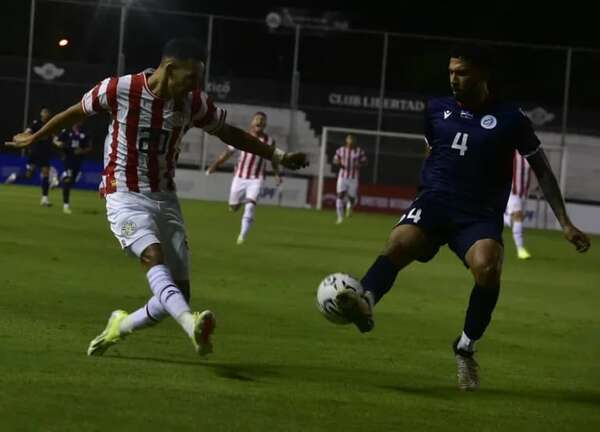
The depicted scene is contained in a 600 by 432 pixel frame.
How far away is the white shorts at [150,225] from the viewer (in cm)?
869

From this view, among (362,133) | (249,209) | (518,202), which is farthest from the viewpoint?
(362,133)

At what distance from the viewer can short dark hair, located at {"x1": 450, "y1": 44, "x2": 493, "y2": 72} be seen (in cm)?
859

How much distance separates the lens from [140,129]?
880 cm

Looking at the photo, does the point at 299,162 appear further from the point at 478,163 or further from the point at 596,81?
the point at 596,81

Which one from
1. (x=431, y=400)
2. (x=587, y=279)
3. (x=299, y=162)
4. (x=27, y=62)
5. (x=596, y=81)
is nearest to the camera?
(x=431, y=400)

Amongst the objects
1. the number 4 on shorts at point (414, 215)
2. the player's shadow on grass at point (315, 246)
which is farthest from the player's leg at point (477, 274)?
the player's shadow on grass at point (315, 246)

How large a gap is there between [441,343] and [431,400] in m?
2.94

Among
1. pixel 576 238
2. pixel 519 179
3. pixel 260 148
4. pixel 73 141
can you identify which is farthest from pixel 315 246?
pixel 576 238

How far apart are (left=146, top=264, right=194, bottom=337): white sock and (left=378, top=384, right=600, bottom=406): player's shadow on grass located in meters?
1.41

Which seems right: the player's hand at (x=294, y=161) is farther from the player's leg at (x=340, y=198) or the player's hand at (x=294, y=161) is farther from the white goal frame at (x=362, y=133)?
the white goal frame at (x=362, y=133)

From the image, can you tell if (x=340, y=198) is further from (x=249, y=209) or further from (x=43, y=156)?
(x=249, y=209)

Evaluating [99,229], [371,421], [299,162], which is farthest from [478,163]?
[99,229]

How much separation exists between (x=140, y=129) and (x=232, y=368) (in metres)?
1.73

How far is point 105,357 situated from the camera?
9.09m
